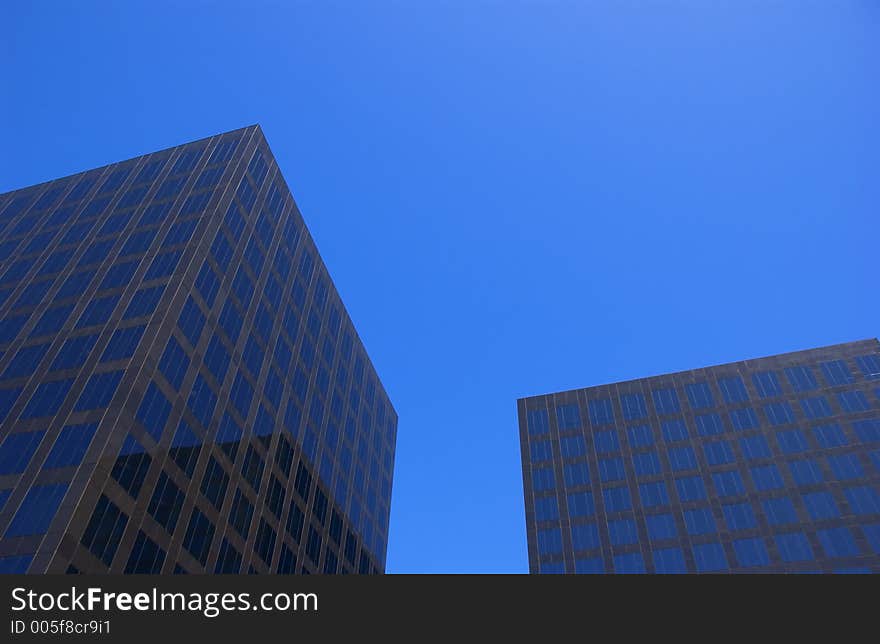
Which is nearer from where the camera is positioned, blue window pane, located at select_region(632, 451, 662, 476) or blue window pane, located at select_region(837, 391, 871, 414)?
blue window pane, located at select_region(837, 391, 871, 414)

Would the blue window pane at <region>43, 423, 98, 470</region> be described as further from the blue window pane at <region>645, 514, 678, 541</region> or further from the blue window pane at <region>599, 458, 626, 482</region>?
the blue window pane at <region>599, 458, 626, 482</region>

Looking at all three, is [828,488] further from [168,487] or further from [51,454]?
[51,454]

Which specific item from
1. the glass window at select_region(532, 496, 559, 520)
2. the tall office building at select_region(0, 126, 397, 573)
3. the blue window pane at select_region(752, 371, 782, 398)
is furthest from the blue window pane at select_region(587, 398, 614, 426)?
the tall office building at select_region(0, 126, 397, 573)

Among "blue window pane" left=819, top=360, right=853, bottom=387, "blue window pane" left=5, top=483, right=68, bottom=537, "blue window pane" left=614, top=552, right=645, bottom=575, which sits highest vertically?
"blue window pane" left=819, top=360, right=853, bottom=387

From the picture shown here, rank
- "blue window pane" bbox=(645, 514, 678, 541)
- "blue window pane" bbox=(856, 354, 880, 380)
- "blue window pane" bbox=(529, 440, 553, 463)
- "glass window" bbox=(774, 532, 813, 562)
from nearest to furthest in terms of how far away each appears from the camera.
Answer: "glass window" bbox=(774, 532, 813, 562) → "blue window pane" bbox=(645, 514, 678, 541) → "blue window pane" bbox=(856, 354, 880, 380) → "blue window pane" bbox=(529, 440, 553, 463)

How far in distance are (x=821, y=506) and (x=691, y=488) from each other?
50.4 feet

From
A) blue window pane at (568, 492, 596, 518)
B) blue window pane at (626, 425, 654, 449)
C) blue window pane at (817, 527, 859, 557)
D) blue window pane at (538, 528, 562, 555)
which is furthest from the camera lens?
blue window pane at (626, 425, 654, 449)

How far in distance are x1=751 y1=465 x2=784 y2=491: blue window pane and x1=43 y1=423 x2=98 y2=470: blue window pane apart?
7950 cm

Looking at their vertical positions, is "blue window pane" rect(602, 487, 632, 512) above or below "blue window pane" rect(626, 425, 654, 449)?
below

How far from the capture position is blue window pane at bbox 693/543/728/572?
88188 mm

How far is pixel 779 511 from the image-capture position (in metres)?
90.2

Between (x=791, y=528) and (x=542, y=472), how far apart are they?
110 ft

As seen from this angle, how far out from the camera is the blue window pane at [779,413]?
98.7 metres

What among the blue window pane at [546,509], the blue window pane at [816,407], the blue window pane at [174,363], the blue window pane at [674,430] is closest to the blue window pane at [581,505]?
the blue window pane at [546,509]
